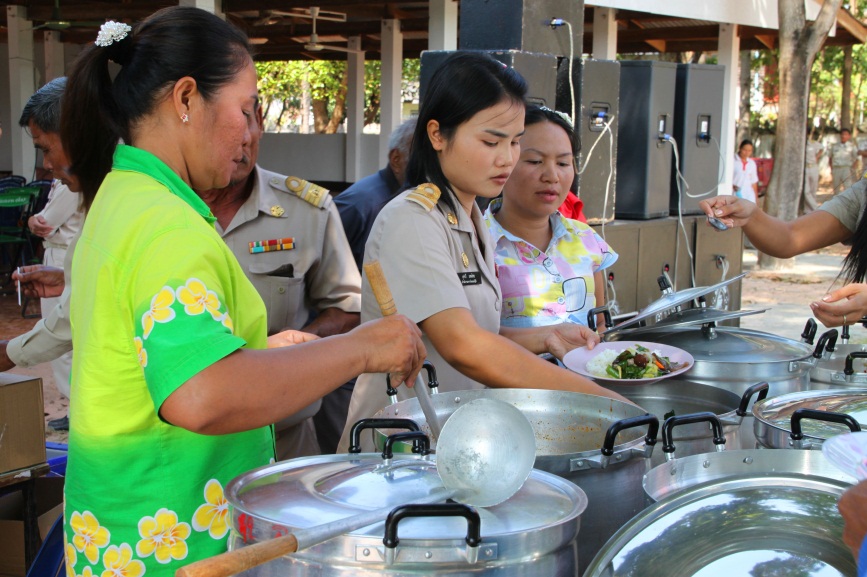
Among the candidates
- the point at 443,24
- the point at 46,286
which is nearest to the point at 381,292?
the point at 46,286

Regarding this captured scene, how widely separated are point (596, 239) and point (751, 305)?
730cm

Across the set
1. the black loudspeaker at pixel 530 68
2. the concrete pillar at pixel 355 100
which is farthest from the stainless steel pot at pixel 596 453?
the concrete pillar at pixel 355 100

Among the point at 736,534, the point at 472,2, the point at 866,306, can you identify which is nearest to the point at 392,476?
the point at 736,534

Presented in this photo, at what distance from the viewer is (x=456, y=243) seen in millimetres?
2248

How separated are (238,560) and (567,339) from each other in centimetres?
168

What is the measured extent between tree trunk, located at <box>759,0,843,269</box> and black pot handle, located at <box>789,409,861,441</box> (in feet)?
32.5

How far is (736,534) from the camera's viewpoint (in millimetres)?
1283

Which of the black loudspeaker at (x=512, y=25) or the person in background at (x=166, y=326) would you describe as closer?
the person in background at (x=166, y=326)

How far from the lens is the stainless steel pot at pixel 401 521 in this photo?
113cm

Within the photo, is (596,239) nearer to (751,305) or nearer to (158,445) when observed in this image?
(158,445)

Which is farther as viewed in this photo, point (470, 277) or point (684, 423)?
point (470, 277)

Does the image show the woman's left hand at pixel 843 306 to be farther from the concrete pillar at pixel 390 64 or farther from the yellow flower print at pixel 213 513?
the concrete pillar at pixel 390 64

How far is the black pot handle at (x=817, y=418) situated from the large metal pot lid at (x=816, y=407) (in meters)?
0.08

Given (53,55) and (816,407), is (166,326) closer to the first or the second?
(816,407)
